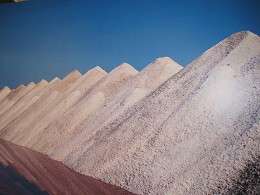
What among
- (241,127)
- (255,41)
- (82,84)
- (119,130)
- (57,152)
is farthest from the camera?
(82,84)

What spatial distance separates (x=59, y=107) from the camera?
1170cm

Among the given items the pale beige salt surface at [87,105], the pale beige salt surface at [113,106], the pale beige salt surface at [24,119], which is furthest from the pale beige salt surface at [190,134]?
the pale beige salt surface at [24,119]

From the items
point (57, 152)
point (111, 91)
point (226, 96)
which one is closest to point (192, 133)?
point (226, 96)

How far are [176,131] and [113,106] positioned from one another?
3670 mm

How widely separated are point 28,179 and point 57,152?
3577 millimetres

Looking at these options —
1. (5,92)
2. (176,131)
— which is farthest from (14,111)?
(5,92)

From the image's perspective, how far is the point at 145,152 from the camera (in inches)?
227

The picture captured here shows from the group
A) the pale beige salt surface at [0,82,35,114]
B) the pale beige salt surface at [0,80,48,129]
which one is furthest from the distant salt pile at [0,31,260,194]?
the pale beige salt surface at [0,82,35,114]

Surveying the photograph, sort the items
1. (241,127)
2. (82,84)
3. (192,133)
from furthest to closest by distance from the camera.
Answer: (82,84)
(192,133)
(241,127)

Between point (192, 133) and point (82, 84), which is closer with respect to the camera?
point (192, 133)

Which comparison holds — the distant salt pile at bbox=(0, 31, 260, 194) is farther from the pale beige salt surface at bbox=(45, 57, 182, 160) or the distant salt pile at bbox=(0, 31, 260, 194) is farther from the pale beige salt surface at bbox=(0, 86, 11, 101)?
the pale beige salt surface at bbox=(0, 86, 11, 101)

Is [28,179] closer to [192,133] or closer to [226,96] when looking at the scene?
[192,133]

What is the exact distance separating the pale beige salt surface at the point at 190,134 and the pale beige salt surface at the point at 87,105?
2056 mm

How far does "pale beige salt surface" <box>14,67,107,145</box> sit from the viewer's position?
10.2m
